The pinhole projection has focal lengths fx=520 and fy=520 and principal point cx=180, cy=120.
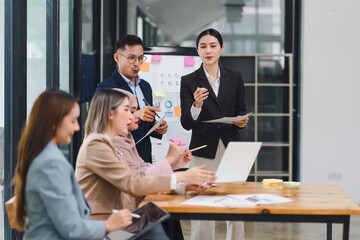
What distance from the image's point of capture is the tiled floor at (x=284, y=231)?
4.36 metres

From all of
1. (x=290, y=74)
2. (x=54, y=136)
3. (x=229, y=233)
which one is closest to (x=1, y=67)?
(x=54, y=136)

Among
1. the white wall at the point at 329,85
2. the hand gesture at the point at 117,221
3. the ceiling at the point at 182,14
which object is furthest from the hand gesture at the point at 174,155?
the ceiling at the point at 182,14

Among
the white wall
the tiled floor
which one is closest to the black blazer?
the tiled floor

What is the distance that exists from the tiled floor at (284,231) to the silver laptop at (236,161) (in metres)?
1.98

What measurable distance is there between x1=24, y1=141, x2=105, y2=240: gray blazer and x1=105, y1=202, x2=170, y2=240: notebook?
9.0 inches

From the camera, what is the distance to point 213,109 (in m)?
3.31

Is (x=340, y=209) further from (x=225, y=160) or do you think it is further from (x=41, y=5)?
(x=41, y=5)

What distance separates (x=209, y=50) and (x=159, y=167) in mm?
950

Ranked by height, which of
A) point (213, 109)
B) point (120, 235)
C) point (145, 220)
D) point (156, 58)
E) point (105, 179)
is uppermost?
point (156, 58)

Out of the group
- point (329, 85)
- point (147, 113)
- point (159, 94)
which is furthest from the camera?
point (329, 85)

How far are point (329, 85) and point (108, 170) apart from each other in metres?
4.03

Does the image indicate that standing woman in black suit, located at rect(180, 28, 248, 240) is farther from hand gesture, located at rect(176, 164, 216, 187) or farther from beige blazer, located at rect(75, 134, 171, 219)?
beige blazer, located at rect(75, 134, 171, 219)

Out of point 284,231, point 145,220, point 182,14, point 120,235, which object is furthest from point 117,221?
point 182,14

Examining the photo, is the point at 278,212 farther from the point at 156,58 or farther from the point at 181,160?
the point at 156,58
